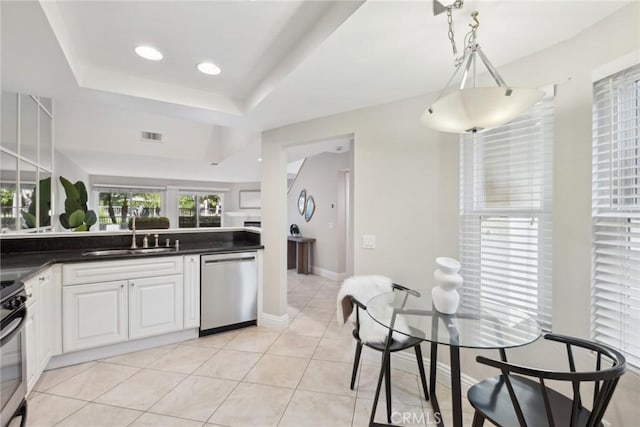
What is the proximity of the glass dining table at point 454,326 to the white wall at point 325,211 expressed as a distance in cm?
327

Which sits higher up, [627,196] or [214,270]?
[627,196]

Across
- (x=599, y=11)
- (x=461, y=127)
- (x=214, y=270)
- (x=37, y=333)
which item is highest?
(x=599, y=11)

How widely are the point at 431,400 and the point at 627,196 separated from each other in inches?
62.7

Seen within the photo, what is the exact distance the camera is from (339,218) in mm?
5223

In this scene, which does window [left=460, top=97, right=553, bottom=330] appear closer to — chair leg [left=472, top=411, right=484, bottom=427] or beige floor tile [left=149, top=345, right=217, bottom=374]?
chair leg [left=472, top=411, right=484, bottom=427]

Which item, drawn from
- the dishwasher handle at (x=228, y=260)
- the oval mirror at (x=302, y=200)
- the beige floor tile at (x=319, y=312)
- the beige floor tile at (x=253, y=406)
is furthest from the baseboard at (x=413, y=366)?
the oval mirror at (x=302, y=200)

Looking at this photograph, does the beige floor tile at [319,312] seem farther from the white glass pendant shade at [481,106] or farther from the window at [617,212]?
the white glass pendant shade at [481,106]

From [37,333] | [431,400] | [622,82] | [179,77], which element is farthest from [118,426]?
[622,82]

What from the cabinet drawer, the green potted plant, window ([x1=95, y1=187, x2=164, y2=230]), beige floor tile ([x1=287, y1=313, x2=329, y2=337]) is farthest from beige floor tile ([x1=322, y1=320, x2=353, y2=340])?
window ([x1=95, y1=187, x2=164, y2=230])

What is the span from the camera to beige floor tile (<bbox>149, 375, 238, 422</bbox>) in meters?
1.83

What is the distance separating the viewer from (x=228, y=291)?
10.0 feet

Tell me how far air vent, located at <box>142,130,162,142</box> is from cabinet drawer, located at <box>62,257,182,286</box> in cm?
352

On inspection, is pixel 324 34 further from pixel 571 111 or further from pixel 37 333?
pixel 37 333

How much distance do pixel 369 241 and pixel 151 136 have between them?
480 cm
